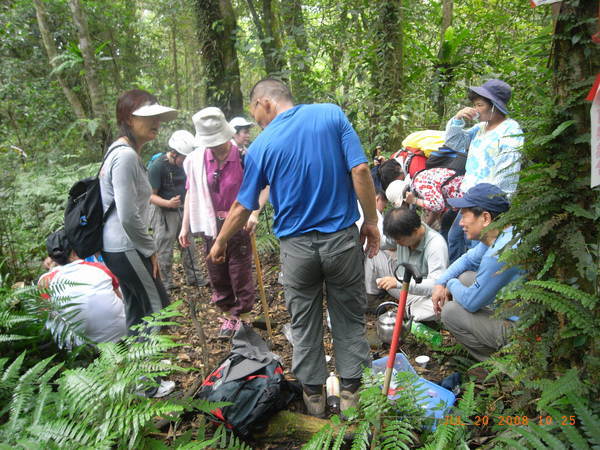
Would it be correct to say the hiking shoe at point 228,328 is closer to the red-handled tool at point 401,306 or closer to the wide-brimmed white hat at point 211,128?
the wide-brimmed white hat at point 211,128

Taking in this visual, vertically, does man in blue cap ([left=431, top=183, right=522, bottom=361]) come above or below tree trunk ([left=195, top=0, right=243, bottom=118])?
below

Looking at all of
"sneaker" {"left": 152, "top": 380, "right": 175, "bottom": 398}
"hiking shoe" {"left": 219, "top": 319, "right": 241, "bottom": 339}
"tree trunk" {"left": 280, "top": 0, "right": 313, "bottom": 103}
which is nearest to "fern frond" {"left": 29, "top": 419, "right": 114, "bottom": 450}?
"sneaker" {"left": 152, "top": 380, "right": 175, "bottom": 398}

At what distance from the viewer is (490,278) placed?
2.73 m

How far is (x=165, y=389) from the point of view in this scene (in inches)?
133

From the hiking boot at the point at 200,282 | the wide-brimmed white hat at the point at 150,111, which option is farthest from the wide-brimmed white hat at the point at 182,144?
the wide-brimmed white hat at the point at 150,111

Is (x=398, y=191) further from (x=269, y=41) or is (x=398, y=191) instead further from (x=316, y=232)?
(x=269, y=41)

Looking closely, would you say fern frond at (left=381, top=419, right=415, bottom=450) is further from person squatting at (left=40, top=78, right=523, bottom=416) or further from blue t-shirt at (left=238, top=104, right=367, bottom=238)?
blue t-shirt at (left=238, top=104, right=367, bottom=238)

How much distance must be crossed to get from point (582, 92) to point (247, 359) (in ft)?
8.87

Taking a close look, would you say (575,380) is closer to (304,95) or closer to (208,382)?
(208,382)

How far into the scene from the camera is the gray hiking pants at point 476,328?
2.83m

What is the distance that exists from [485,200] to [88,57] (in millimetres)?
7237

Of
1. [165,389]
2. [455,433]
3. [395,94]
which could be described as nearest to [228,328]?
[165,389]

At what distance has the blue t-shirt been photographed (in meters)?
2.70

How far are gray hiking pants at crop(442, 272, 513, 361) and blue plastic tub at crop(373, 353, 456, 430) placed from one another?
0.50 m
